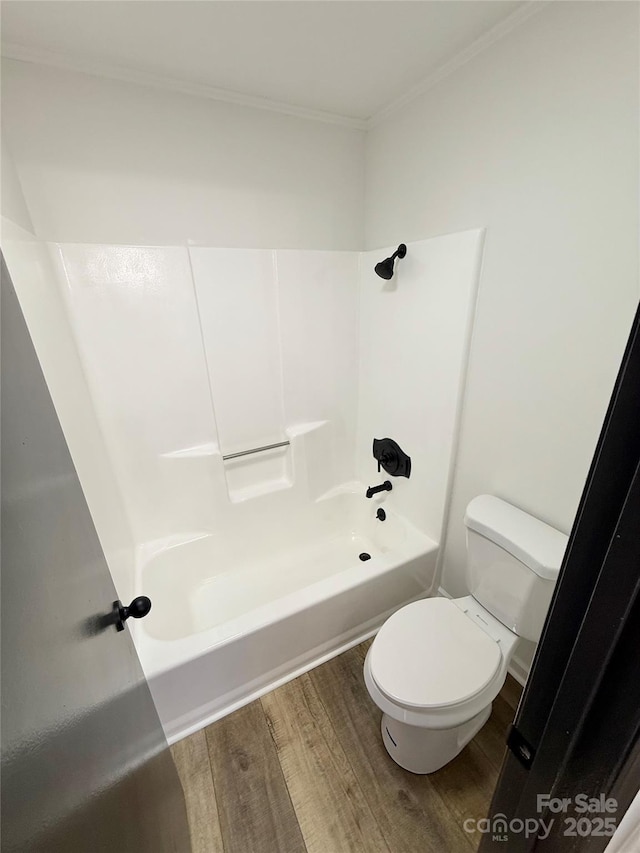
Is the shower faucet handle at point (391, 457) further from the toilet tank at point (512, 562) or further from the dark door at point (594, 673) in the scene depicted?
the dark door at point (594, 673)

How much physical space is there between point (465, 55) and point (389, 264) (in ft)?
2.22

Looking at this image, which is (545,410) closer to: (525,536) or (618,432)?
(525,536)

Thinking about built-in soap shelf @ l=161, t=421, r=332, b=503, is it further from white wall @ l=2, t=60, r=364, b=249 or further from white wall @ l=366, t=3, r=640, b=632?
white wall @ l=2, t=60, r=364, b=249

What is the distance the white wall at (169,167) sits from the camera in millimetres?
1201

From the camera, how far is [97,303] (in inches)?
56.1

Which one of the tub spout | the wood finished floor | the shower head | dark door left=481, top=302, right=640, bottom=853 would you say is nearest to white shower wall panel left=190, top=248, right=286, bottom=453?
the shower head

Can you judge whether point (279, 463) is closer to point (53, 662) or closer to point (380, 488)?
point (380, 488)

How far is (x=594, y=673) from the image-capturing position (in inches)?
17.2

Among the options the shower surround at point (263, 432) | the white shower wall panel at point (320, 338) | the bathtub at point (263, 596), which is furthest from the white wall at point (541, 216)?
the bathtub at point (263, 596)

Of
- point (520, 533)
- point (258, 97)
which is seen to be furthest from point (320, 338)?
point (520, 533)

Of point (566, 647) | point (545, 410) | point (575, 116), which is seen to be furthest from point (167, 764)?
→ point (575, 116)

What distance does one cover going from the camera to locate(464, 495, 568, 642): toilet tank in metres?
1.12

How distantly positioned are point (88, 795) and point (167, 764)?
0.69 metres

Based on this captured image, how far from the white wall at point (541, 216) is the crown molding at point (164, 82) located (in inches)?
12.5
